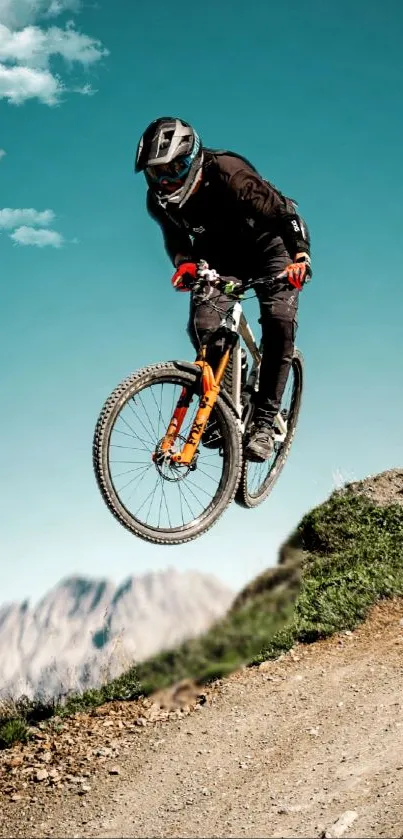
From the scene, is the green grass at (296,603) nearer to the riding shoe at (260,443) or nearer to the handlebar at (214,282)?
the riding shoe at (260,443)

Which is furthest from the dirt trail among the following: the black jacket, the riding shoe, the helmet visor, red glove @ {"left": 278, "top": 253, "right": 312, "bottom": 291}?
the helmet visor

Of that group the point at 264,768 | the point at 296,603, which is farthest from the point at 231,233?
the point at 296,603

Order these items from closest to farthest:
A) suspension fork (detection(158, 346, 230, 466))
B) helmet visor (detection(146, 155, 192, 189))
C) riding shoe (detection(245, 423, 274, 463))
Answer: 1. helmet visor (detection(146, 155, 192, 189))
2. suspension fork (detection(158, 346, 230, 466))
3. riding shoe (detection(245, 423, 274, 463))

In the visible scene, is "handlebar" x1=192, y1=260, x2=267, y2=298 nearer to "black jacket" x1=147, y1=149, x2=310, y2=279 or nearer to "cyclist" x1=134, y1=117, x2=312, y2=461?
"cyclist" x1=134, y1=117, x2=312, y2=461

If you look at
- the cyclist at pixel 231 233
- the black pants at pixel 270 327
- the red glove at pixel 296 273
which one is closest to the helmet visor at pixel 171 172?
the cyclist at pixel 231 233

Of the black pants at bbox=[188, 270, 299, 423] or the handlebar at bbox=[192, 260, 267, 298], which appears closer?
the handlebar at bbox=[192, 260, 267, 298]

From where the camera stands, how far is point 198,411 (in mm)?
7309

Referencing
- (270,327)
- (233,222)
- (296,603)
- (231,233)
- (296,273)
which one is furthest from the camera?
(296,603)

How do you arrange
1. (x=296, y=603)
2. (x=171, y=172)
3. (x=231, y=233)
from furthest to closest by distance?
1. (x=296, y=603)
2. (x=231, y=233)
3. (x=171, y=172)

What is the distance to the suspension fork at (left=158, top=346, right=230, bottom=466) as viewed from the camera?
704 cm

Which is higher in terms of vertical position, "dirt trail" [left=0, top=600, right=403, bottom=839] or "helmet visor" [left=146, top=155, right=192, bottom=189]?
"helmet visor" [left=146, top=155, right=192, bottom=189]

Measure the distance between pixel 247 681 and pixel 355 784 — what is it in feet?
7.96

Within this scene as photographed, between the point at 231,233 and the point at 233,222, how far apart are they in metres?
0.17

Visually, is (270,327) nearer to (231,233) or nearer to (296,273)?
(296,273)
